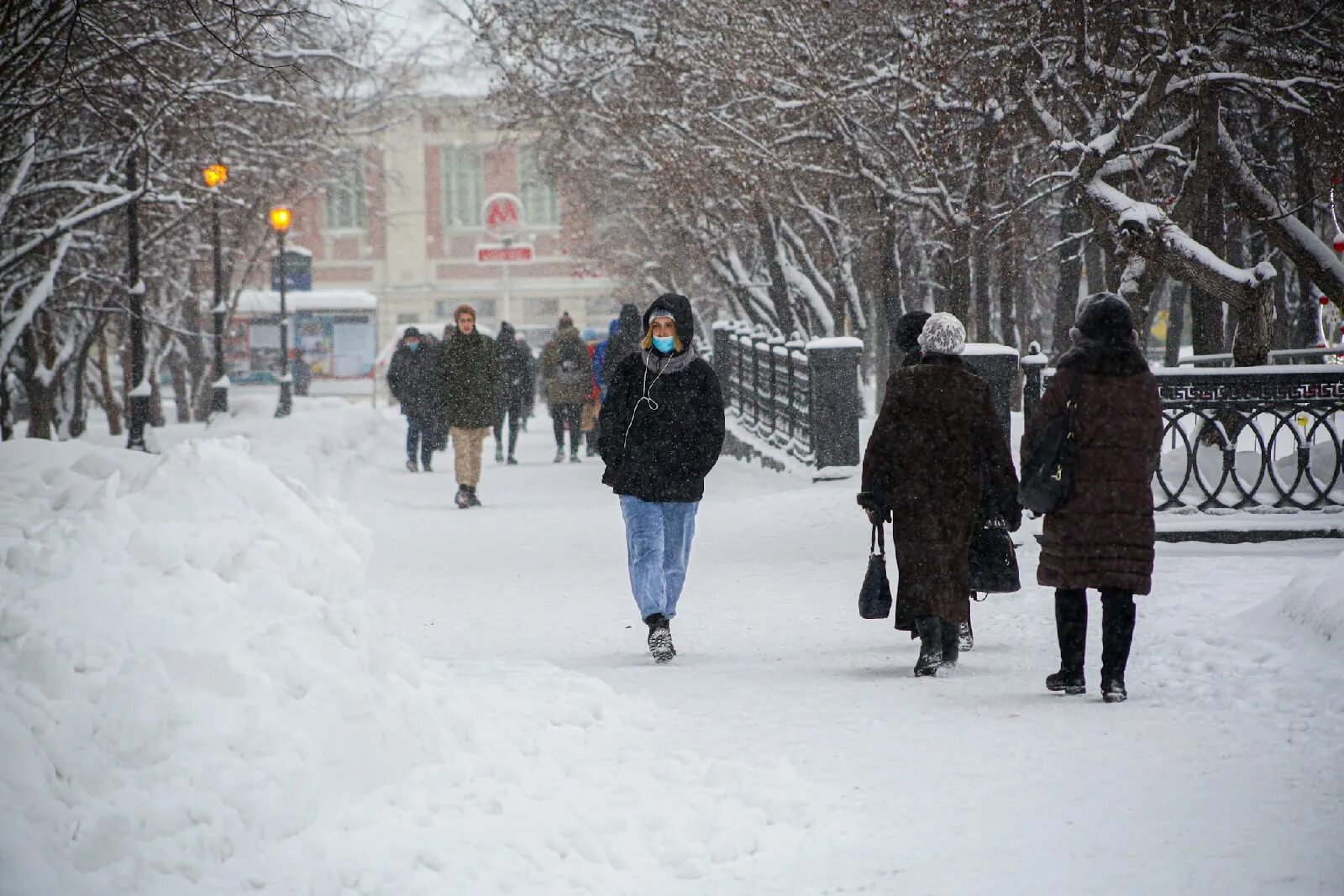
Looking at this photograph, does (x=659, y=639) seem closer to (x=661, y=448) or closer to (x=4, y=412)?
(x=661, y=448)

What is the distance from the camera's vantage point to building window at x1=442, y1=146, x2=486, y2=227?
6378 centimetres

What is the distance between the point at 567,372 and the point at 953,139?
21.9 feet

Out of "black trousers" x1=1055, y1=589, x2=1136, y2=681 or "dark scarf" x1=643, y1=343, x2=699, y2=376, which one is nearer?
"black trousers" x1=1055, y1=589, x2=1136, y2=681

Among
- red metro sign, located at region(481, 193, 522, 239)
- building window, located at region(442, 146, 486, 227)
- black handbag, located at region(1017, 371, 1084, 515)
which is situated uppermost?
building window, located at region(442, 146, 486, 227)

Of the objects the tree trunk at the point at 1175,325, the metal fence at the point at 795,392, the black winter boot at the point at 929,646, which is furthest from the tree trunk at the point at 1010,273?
the black winter boot at the point at 929,646

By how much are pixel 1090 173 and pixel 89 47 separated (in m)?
10.2

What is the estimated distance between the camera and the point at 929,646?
762 cm

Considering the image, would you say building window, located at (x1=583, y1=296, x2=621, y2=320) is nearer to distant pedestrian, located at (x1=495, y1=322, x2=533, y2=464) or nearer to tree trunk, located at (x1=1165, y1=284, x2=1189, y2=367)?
tree trunk, located at (x1=1165, y1=284, x2=1189, y2=367)

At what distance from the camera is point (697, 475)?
830 cm

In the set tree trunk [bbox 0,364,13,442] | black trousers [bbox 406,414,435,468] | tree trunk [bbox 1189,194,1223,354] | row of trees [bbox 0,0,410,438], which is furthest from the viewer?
tree trunk [bbox 0,364,13,442]

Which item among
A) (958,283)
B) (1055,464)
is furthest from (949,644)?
(958,283)

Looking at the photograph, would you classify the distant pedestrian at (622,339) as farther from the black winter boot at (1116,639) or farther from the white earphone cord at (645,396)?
the black winter boot at (1116,639)

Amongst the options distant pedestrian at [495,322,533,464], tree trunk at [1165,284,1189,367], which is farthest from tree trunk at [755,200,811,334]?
tree trunk at [1165,284,1189,367]

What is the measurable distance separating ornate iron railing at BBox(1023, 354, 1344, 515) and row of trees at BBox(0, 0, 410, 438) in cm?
661
